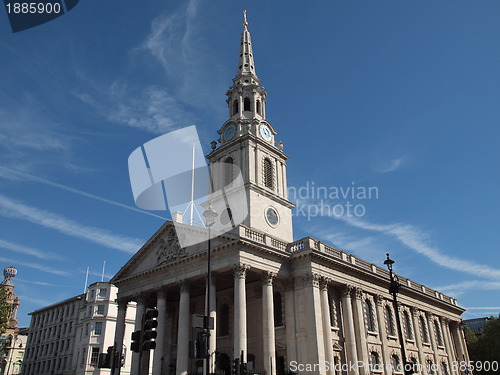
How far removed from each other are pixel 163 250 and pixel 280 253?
10.7 metres

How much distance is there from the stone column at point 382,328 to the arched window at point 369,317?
658 millimetres

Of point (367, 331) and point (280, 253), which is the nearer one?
point (280, 253)

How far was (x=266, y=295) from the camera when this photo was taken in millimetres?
32188

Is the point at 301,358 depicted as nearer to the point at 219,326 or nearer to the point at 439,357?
the point at 219,326

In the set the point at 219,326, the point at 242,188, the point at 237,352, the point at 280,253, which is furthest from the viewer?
the point at 242,188

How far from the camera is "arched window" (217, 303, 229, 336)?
3688 cm

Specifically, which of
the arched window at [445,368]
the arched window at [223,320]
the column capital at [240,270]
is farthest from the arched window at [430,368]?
the column capital at [240,270]

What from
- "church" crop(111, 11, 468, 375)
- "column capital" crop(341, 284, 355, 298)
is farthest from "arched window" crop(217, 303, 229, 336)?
"column capital" crop(341, 284, 355, 298)

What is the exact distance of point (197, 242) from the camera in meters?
35.1

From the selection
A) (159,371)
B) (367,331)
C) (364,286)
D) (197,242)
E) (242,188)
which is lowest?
(159,371)

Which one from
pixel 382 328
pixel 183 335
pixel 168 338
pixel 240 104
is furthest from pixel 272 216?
pixel 168 338

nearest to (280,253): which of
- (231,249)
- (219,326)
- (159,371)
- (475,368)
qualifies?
(231,249)

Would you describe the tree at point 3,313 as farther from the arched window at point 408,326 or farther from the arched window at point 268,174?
the arched window at point 408,326

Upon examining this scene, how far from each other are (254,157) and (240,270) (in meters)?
15.8
